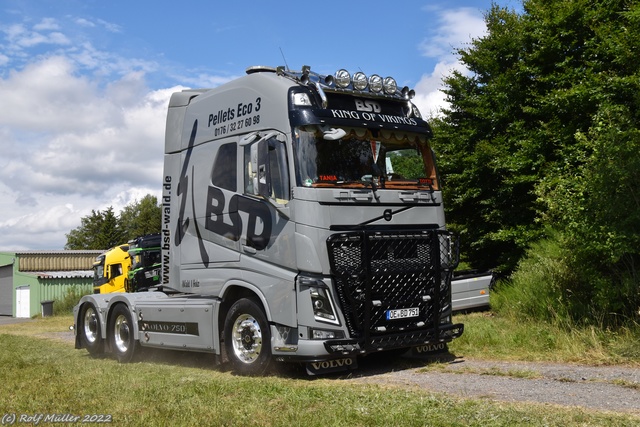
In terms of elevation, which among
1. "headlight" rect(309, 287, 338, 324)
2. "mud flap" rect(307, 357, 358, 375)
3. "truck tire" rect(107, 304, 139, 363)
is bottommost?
"mud flap" rect(307, 357, 358, 375)

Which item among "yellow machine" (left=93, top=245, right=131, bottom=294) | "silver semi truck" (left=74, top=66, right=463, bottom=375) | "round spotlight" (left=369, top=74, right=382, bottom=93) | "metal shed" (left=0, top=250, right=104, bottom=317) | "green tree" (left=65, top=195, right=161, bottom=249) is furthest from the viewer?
"green tree" (left=65, top=195, right=161, bottom=249)

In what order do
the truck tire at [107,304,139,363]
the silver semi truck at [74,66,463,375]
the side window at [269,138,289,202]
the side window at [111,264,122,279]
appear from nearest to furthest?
the silver semi truck at [74,66,463,375] < the side window at [269,138,289,202] < the truck tire at [107,304,139,363] < the side window at [111,264,122,279]

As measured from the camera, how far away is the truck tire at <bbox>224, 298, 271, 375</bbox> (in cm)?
912

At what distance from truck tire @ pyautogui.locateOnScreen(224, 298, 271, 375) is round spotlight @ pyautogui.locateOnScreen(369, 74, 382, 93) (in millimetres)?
3473

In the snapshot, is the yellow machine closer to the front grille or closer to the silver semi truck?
the silver semi truck

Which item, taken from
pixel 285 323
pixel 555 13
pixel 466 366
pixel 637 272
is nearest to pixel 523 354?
pixel 466 366

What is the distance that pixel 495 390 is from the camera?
25.1ft

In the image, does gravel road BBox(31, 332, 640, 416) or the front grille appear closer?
gravel road BBox(31, 332, 640, 416)

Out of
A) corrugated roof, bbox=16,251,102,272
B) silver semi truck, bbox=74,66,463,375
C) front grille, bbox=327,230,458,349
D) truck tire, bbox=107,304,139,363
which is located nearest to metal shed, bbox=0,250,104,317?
corrugated roof, bbox=16,251,102,272

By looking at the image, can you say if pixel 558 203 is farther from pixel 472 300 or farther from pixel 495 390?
pixel 472 300

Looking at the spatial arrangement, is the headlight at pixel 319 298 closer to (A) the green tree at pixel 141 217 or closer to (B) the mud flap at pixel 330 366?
(B) the mud flap at pixel 330 366

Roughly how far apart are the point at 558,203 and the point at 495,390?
17.1 feet

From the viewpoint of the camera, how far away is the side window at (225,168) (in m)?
9.82

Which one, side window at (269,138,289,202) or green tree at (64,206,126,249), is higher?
Result: green tree at (64,206,126,249)
